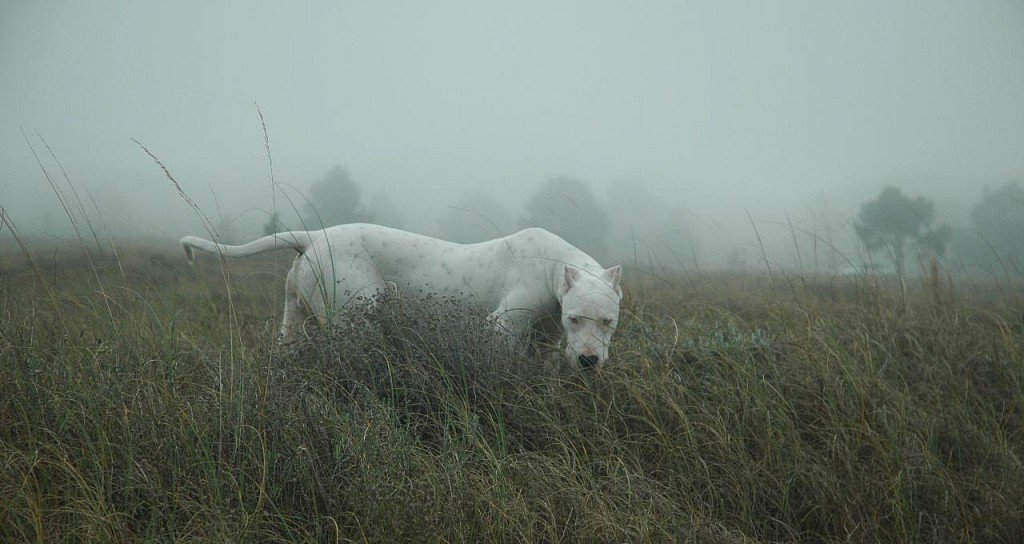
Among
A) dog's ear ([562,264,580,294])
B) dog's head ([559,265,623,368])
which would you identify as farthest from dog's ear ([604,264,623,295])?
dog's ear ([562,264,580,294])

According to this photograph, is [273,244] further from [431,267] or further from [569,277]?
[569,277]

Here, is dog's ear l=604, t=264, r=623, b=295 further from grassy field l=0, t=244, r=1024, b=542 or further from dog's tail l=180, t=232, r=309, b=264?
dog's tail l=180, t=232, r=309, b=264

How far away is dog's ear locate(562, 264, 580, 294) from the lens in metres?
4.32

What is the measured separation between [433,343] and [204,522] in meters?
1.67

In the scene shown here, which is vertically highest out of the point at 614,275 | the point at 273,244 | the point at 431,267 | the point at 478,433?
the point at 273,244

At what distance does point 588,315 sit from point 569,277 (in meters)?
0.36

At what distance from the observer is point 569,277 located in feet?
14.2

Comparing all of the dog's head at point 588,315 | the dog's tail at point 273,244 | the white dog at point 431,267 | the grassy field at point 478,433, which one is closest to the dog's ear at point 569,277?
the dog's head at point 588,315

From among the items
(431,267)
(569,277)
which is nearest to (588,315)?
(569,277)

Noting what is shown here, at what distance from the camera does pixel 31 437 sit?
2.48 m

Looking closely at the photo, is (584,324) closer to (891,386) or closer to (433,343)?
(433,343)

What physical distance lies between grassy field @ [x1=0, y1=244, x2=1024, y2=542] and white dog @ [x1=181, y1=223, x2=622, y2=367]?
642mm

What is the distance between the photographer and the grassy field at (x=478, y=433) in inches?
88.3

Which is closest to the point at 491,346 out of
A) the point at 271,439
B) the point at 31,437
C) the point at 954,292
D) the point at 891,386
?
the point at 271,439
